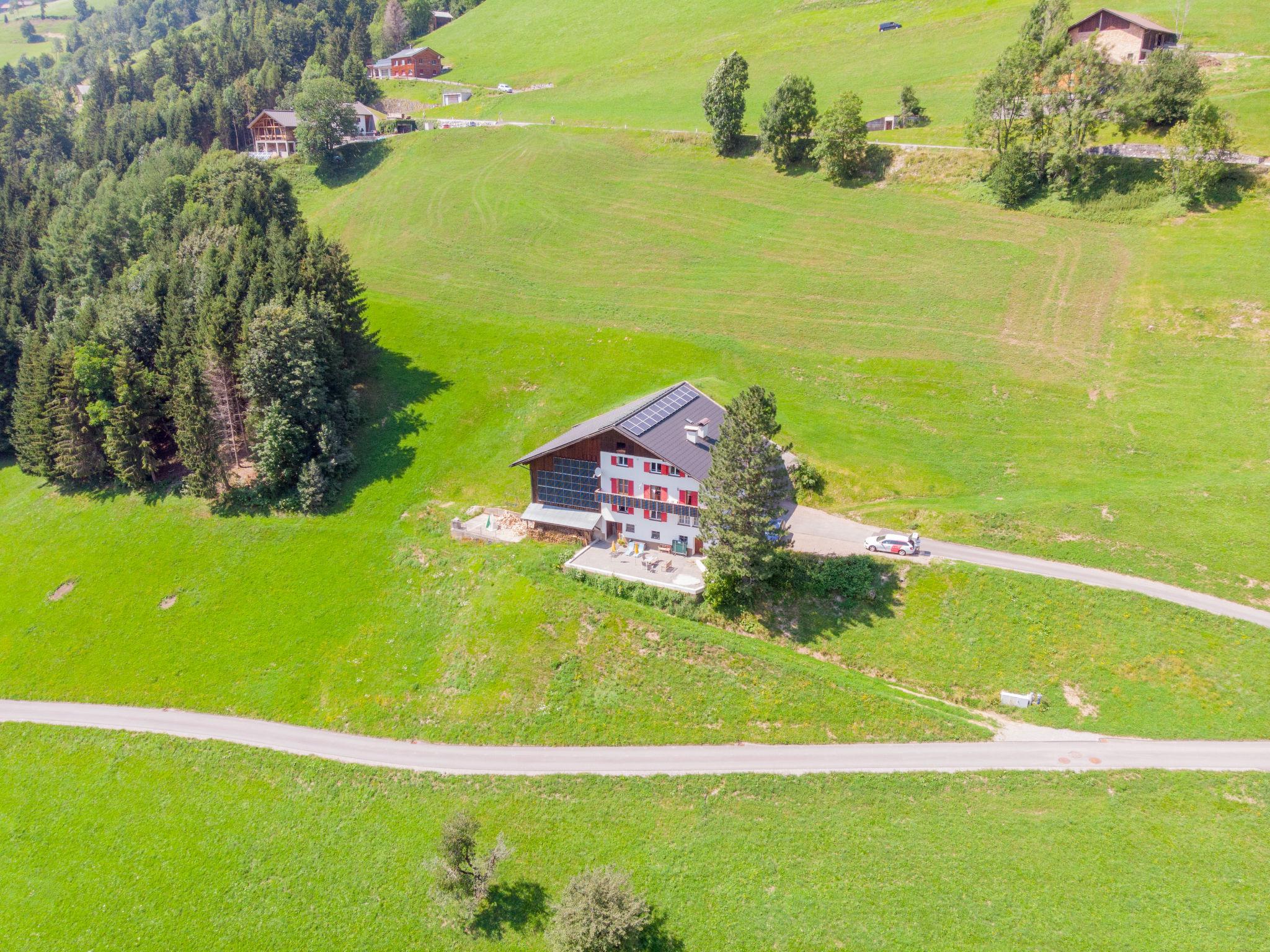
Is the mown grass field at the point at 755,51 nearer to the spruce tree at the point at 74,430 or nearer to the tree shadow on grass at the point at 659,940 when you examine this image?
the spruce tree at the point at 74,430

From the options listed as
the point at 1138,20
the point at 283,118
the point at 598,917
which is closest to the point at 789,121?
the point at 1138,20

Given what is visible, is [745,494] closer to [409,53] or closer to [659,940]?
[659,940]

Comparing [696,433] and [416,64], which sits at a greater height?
[416,64]

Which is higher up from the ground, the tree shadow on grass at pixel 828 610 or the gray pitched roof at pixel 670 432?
the gray pitched roof at pixel 670 432

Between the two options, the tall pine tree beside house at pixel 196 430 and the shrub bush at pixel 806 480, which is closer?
the shrub bush at pixel 806 480

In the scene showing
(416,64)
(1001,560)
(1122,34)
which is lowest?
(1001,560)

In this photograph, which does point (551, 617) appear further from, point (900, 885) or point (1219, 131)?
point (1219, 131)

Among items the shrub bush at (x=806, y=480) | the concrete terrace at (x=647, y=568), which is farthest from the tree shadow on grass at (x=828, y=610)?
the shrub bush at (x=806, y=480)

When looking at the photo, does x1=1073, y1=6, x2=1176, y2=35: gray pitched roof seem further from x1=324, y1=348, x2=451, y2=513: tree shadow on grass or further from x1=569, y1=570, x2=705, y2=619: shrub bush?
x1=569, y1=570, x2=705, y2=619: shrub bush
